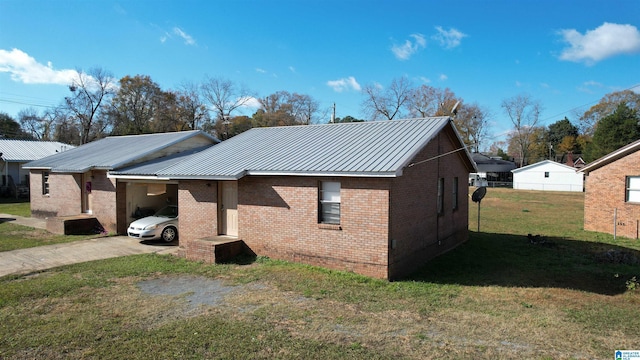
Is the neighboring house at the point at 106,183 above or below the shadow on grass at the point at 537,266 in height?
above

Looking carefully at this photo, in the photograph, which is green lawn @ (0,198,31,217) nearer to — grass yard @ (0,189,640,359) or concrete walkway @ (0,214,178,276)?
concrete walkway @ (0,214,178,276)

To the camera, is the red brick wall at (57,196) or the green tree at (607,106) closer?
the red brick wall at (57,196)

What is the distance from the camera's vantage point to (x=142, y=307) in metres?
8.16

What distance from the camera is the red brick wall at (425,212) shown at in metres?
10.8

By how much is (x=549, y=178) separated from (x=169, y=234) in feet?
179

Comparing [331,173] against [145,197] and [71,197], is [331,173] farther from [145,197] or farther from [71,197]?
[71,197]

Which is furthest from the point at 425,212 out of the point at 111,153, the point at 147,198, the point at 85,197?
the point at 85,197

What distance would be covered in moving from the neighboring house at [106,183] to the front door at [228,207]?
10.3 ft

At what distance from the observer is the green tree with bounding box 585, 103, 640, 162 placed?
58.7 metres

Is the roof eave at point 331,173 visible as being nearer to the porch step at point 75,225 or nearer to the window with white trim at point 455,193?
the window with white trim at point 455,193

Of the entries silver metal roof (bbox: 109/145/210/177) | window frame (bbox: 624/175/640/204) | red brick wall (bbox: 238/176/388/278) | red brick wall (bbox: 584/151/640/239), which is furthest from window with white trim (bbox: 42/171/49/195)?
window frame (bbox: 624/175/640/204)

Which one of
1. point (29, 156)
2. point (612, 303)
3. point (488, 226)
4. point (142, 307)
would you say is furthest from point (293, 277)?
point (29, 156)

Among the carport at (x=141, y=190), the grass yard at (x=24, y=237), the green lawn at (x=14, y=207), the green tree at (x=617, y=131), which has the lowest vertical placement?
the grass yard at (x=24, y=237)

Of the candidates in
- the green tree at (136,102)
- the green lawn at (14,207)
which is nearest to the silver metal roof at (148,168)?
the green lawn at (14,207)
